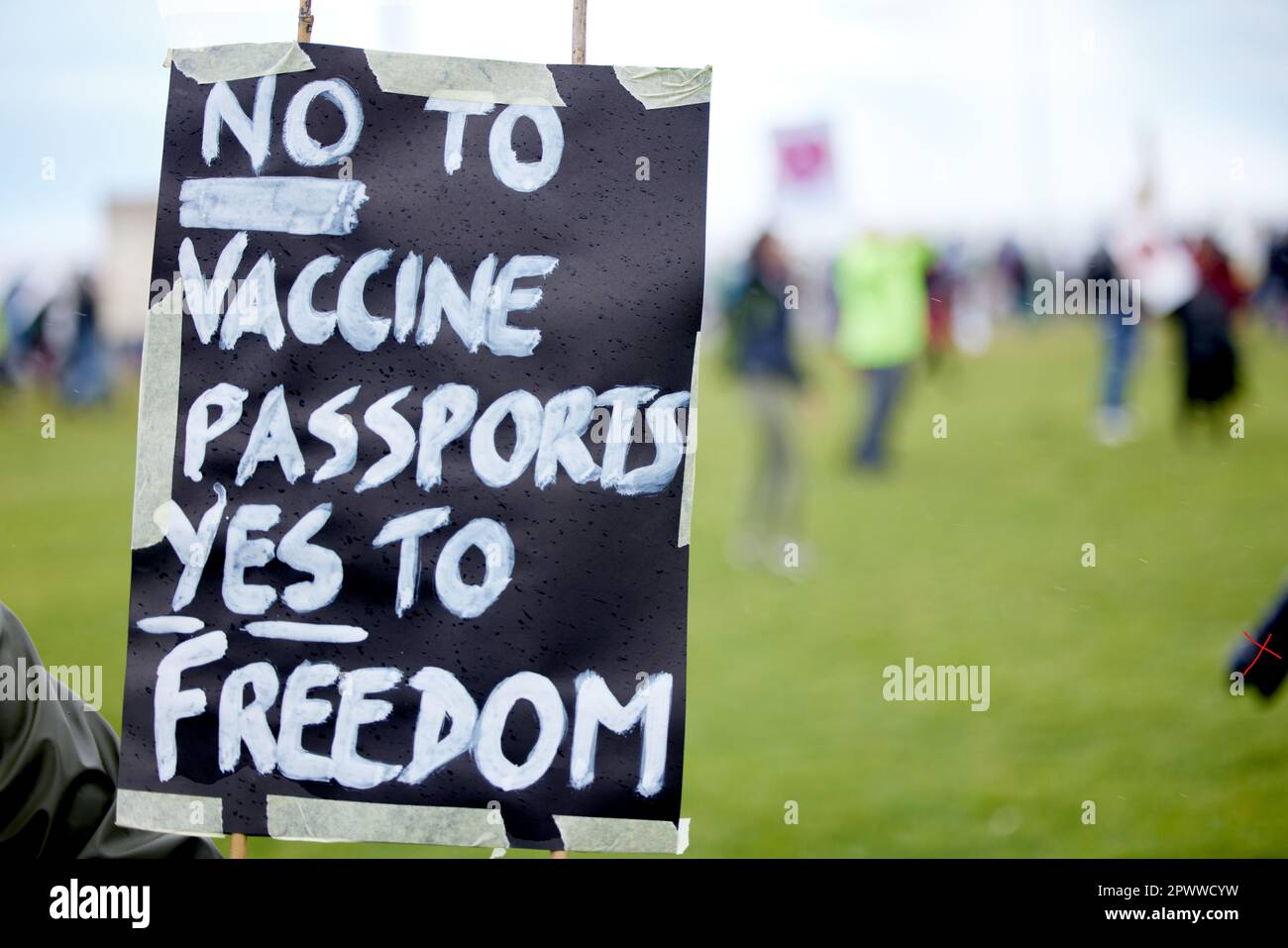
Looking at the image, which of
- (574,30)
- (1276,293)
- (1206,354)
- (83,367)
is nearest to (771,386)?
(1206,354)

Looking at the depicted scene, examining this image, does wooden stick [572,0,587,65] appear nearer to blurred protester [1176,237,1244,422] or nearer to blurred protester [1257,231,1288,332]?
blurred protester [1176,237,1244,422]

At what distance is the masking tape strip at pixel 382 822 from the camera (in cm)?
209

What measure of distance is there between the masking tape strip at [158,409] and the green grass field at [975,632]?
2.34m

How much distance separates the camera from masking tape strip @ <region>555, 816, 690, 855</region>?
82.2 inches

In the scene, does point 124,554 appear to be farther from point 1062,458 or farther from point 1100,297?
point 1100,297

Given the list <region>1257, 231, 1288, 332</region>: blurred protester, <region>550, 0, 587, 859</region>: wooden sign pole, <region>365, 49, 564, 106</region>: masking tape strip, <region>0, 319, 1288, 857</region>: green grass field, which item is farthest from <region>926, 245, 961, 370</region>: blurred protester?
<region>365, 49, 564, 106</region>: masking tape strip

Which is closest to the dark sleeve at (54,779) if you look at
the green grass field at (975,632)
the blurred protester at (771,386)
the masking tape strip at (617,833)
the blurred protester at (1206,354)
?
the masking tape strip at (617,833)

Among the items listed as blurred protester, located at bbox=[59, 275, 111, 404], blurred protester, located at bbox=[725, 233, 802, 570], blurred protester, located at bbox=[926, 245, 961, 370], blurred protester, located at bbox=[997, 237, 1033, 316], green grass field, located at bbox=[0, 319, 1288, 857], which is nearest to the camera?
green grass field, located at bbox=[0, 319, 1288, 857]

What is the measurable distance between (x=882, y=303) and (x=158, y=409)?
7.50 m

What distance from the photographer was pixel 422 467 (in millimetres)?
2143

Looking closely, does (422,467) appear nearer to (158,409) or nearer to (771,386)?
(158,409)

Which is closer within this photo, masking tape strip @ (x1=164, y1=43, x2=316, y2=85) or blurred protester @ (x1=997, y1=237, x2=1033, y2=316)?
masking tape strip @ (x1=164, y1=43, x2=316, y2=85)

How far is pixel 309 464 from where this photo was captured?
7.05 ft
